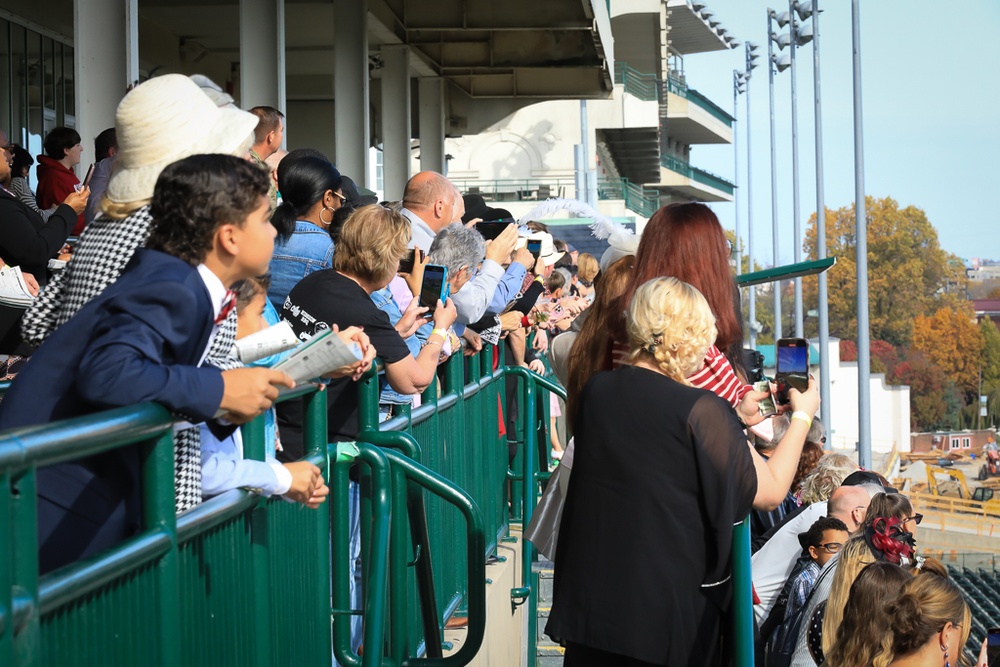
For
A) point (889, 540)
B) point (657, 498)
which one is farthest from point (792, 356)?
point (889, 540)

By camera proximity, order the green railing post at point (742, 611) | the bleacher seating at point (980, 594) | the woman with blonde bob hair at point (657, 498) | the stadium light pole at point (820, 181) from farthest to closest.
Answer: the stadium light pole at point (820, 181) < the bleacher seating at point (980, 594) < the green railing post at point (742, 611) < the woman with blonde bob hair at point (657, 498)

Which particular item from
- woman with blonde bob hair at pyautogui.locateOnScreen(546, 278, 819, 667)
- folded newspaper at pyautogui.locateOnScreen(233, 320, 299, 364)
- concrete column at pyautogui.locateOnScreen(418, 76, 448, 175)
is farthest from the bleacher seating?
folded newspaper at pyautogui.locateOnScreen(233, 320, 299, 364)

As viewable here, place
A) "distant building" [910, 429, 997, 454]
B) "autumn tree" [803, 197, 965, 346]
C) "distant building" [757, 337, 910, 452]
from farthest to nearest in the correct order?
"autumn tree" [803, 197, 965, 346], "distant building" [757, 337, 910, 452], "distant building" [910, 429, 997, 454]

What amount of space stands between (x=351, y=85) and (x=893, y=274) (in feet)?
279

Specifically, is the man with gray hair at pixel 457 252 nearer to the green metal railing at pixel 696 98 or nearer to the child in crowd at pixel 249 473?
the child in crowd at pixel 249 473

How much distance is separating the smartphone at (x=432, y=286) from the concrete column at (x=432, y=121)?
1491 centimetres

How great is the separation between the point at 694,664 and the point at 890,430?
77949mm

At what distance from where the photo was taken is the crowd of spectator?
254cm

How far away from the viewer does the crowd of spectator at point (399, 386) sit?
8.35 feet

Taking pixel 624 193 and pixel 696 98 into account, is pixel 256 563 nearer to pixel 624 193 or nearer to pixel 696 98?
pixel 624 193

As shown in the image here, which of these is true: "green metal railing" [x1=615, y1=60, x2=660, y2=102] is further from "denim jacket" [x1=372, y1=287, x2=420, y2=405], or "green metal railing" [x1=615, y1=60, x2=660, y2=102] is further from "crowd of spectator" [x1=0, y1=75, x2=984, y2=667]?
"denim jacket" [x1=372, y1=287, x2=420, y2=405]

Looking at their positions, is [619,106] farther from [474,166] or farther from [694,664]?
[694,664]

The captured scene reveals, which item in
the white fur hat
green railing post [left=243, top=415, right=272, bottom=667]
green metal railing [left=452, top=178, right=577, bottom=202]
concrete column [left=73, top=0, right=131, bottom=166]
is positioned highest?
green metal railing [left=452, top=178, right=577, bottom=202]

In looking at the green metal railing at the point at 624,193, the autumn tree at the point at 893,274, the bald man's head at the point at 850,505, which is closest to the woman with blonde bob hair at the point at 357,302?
the bald man's head at the point at 850,505
